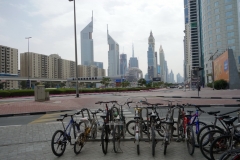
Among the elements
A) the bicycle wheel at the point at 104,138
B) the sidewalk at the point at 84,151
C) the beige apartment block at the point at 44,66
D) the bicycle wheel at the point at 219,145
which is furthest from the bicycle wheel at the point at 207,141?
the beige apartment block at the point at 44,66

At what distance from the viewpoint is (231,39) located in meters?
77.1

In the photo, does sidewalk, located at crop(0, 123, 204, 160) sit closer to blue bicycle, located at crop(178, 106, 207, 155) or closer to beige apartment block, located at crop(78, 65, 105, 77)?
blue bicycle, located at crop(178, 106, 207, 155)

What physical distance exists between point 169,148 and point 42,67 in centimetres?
13251

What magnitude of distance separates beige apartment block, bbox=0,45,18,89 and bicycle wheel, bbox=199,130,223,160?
114 meters

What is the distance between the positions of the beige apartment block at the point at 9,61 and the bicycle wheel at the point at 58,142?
4423 inches

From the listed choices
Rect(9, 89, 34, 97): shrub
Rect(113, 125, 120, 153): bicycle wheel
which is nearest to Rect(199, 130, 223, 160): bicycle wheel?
Rect(113, 125, 120, 153): bicycle wheel

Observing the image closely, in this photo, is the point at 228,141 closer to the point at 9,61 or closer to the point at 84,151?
the point at 84,151

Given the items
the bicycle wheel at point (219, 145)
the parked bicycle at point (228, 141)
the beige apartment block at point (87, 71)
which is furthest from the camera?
the beige apartment block at point (87, 71)

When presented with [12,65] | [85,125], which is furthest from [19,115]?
[12,65]

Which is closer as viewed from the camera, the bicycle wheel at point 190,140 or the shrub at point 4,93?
the bicycle wheel at point 190,140

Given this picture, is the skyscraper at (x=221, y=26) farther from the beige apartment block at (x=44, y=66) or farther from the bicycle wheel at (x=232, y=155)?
the beige apartment block at (x=44, y=66)

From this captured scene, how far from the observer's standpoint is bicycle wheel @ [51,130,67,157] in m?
4.94

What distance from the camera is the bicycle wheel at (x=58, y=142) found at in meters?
4.94

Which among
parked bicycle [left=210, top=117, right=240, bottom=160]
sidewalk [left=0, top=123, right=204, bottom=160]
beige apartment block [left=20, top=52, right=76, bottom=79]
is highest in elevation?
beige apartment block [left=20, top=52, right=76, bottom=79]
